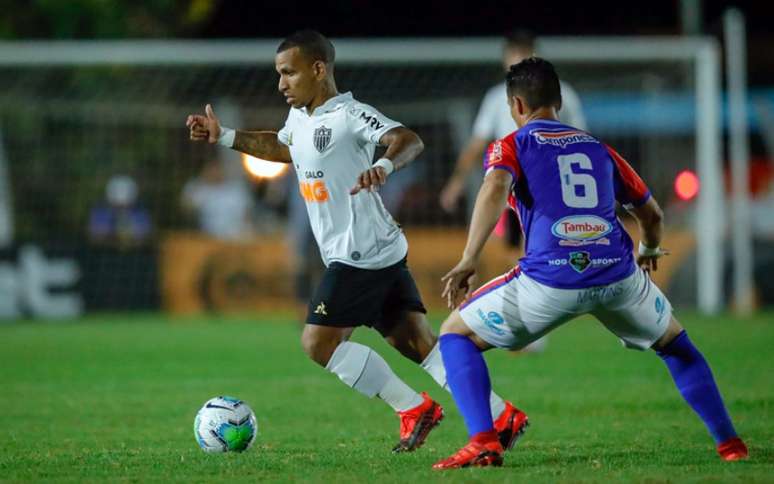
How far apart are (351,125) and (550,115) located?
123cm

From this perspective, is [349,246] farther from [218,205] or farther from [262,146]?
[218,205]

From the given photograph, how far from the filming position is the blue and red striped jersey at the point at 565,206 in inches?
248

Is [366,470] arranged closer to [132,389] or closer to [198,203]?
[132,389]

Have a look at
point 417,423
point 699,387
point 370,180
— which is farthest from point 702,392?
point 370,180

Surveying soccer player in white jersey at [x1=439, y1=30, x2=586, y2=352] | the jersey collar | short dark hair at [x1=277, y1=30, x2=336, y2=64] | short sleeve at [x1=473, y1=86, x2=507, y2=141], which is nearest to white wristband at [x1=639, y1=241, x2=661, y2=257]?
the jersey collar

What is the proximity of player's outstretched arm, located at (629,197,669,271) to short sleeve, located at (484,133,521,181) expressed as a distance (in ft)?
2.43

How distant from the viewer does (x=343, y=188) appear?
7.41m

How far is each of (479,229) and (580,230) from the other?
486 mm

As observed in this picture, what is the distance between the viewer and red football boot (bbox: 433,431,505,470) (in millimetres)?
6375

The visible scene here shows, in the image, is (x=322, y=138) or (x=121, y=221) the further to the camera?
(x=121, y=221)

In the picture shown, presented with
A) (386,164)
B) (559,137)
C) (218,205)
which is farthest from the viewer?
(218,205)

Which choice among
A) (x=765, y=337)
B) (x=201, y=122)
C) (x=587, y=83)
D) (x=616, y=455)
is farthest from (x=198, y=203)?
(x=616, y=455)

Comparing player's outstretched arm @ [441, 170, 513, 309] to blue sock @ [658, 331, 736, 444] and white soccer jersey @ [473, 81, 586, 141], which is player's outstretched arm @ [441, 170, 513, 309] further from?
white soccer jersey @ [473, 81, 586, 141]

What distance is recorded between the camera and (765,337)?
14.6 metres
